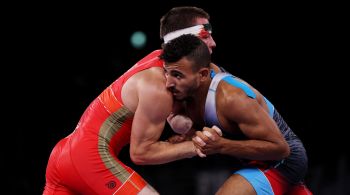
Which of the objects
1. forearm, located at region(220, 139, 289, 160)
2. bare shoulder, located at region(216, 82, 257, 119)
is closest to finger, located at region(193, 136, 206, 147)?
forearm, located at region(220, 139, 289, 160)

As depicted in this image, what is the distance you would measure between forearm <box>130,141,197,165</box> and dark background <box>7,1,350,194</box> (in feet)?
12.1

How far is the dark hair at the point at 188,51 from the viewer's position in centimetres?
305

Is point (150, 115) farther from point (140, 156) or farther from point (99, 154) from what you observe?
point (99, 154)

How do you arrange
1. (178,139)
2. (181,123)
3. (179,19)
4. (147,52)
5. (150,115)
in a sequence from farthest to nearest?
(147,52)
(179,19)
(178,139)
(181,123)
(150,115)

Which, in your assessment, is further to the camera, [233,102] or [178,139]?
[178,139]

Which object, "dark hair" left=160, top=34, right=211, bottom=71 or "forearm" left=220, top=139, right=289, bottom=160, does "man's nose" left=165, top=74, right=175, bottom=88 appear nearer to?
"dark hair" left=160, top=34, right=211, bottom=71

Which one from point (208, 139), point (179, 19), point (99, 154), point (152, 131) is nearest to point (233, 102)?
point (208, 139)

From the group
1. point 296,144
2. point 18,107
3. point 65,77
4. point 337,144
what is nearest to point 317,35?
point 337,144

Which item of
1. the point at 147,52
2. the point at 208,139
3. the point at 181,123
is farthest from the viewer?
the point at 147,52

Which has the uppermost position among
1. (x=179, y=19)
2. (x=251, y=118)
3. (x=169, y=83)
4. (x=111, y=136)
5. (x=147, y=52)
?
(x=179, y=19)

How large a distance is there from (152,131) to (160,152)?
0.42 feet

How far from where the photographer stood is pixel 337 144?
6.90 metres

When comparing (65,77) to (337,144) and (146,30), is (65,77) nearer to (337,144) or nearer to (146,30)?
(146,30)

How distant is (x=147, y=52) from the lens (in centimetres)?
779
